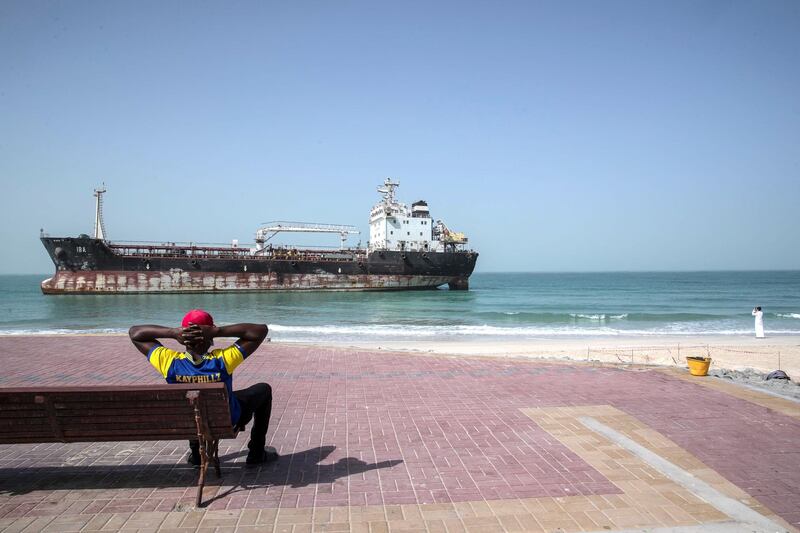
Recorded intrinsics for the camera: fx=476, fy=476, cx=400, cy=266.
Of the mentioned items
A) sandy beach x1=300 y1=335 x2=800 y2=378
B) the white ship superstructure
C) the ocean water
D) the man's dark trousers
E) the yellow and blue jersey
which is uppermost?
the white ship superstructure

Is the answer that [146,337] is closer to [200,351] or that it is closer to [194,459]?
[200,351]

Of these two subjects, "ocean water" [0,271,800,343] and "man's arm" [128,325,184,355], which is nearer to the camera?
"man's arm" [128,325,184,355]

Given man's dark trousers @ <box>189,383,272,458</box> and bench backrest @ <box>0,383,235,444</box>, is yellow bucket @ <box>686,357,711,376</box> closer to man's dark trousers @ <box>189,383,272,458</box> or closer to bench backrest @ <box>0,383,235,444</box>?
man's dark trousers @ <box>189,383,272,458</box>

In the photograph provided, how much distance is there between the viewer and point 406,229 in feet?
154

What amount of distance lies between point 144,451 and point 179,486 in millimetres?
901

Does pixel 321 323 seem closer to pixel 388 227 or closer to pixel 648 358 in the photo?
pixel 648 358

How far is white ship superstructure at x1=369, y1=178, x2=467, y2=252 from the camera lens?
46344mm

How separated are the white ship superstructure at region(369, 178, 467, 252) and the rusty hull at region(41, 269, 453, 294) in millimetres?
3224

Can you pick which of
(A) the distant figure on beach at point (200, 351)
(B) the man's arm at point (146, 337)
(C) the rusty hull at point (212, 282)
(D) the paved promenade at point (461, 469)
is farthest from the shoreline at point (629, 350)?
(C) the rusty hull at point (212, 282)

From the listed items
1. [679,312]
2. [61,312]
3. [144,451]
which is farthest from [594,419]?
[61,312]

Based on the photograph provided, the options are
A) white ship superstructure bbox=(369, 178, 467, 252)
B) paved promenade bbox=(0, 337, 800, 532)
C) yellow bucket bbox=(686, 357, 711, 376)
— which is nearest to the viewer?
paved promenade bbox=(0, 337, 800, 532)

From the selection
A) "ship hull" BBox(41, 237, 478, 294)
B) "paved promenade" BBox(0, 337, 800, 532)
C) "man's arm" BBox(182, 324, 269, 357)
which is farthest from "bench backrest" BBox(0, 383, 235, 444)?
"ship hull" BBox(41, 237, 478, 294)

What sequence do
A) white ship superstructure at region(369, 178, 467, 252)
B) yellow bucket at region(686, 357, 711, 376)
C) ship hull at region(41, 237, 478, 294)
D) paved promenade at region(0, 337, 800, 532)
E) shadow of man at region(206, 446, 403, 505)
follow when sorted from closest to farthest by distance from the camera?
paved promenade at region(0, 337, 800, 532) < shadow of man at region(206, 446, 403, 505) < yellow bucket at region(686, 357, 711, 376) < ship hull at region(41, 237, 478, 294) < white ship superstructure at region(369, 178, 467, 252)

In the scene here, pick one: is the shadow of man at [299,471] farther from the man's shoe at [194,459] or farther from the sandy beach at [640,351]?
the sandy beach at [640,351]
